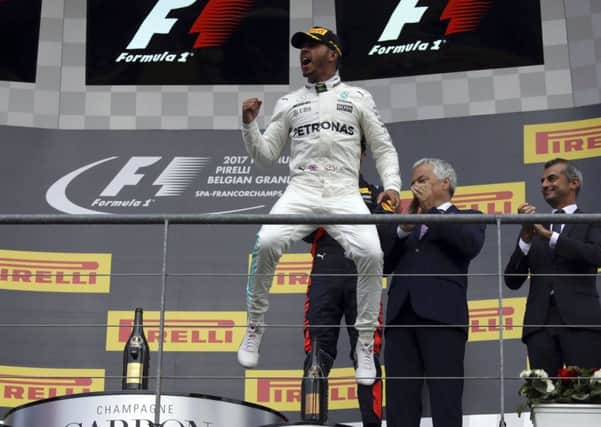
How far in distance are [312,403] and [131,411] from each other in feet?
2.54

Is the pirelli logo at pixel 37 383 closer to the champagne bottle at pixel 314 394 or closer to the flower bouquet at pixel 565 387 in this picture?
the champagne bottle at pixel 314 394

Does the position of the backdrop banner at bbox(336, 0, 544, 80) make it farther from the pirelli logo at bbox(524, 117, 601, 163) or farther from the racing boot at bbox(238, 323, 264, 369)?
the racing boot at bbox(238, 323, 264, 369)

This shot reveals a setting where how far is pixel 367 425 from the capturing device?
4.90m

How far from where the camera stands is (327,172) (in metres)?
5.07

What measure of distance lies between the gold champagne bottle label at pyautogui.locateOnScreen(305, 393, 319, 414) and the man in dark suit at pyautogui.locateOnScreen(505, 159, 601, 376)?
83cm

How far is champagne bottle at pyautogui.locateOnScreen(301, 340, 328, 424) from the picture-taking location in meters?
4.77

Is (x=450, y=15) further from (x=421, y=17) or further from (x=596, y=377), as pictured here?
(x=596, y=377)

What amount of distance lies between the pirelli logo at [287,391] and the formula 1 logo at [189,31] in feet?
5.91

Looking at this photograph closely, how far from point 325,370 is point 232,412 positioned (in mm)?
653

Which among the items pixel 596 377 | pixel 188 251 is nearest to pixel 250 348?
pixel 596 377

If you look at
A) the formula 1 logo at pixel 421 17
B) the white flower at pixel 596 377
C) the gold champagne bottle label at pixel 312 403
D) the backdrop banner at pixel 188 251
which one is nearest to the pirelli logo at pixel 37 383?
the backdrop banner at pixel 188 251

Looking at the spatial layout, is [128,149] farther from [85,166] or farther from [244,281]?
[244,281]

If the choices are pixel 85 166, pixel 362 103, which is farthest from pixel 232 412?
pixel 85 166

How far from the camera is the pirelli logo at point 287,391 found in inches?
253
